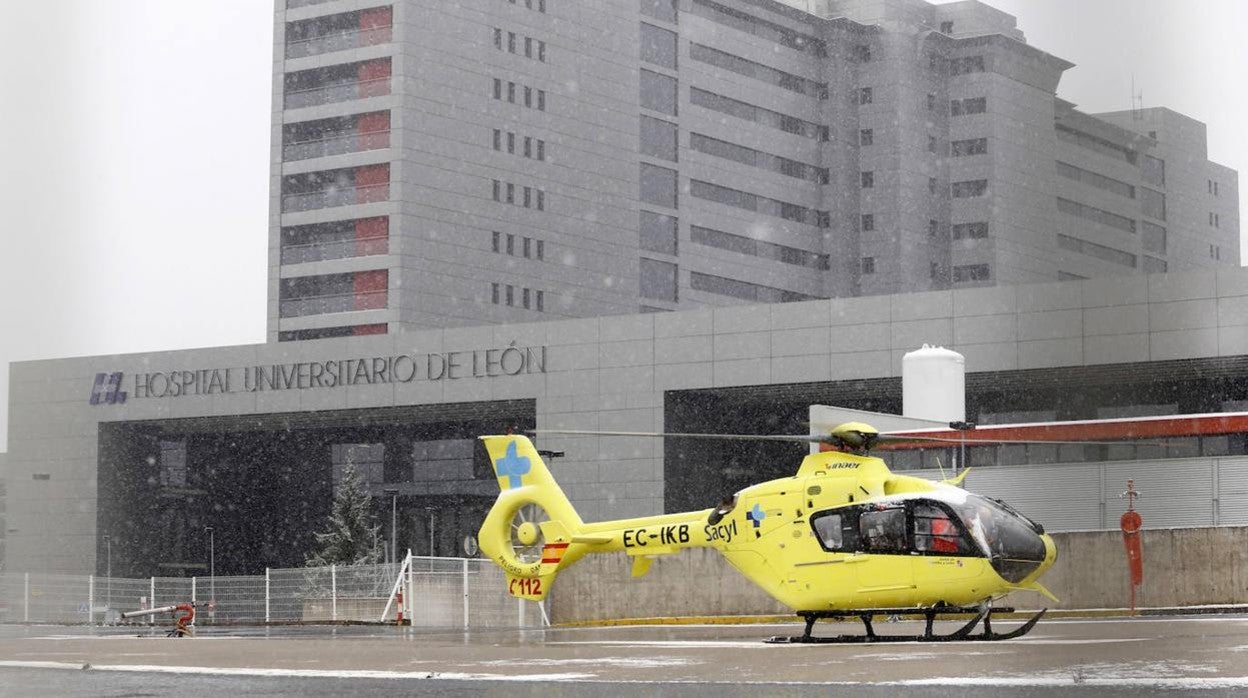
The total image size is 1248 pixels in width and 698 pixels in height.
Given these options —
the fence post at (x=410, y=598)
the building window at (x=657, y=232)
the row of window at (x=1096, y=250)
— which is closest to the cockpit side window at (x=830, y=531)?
the row of window at (x=1096, y=250)

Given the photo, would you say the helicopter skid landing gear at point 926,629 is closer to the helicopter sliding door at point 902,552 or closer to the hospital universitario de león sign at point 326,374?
the helicopter sliding door at point 902,552

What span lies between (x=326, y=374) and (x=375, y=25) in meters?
39.1

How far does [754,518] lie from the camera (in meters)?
20.6

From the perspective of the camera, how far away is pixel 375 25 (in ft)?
336

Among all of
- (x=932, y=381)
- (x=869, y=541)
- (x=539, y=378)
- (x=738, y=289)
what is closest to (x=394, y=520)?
(x=539, y=378)

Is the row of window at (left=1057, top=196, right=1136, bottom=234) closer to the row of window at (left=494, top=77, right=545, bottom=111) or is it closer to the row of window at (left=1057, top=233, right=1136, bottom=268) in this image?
the row of window at (left=1057, top=233, right=1136, bottom=268)

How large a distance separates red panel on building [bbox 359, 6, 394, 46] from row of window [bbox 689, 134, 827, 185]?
89.5ft

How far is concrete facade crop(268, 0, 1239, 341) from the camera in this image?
101312 mm

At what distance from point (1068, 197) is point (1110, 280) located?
0.56m

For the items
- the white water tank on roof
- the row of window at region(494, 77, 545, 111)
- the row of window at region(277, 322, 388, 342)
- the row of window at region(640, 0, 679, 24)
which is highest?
the row of window at region(640, 0, 679, 24)

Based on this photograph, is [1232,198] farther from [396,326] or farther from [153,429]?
[396,326]

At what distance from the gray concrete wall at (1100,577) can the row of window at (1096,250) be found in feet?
87.3

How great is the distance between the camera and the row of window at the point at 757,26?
12156 centimetres

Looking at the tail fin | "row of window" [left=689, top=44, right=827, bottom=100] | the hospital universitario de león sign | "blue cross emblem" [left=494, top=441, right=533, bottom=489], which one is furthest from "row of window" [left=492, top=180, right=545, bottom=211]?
the tail fin
